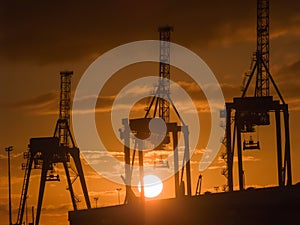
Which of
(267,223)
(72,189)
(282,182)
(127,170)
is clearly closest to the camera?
(267,223)

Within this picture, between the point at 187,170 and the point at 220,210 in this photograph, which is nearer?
the point at 220,210

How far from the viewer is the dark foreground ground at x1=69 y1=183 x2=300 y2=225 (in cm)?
7194

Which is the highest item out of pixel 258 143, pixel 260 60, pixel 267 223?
pixel 260 60

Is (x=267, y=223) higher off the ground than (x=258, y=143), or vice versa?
(x=258, y=143)

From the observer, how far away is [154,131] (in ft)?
351

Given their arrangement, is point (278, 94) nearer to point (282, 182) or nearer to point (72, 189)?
point (282, 182)

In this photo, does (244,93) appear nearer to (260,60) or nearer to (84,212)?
(260,60)

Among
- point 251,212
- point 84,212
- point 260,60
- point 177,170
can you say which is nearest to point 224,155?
point 177,170

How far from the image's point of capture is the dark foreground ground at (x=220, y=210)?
236 feet

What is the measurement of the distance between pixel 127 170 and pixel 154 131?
291 inches

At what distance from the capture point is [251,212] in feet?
238

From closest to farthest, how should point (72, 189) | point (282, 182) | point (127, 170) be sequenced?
1. point (282, 182)
2. point (127, 170)
3. point (72, 189)

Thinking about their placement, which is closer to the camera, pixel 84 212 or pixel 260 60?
pixel 84 212

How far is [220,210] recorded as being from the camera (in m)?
74.1
